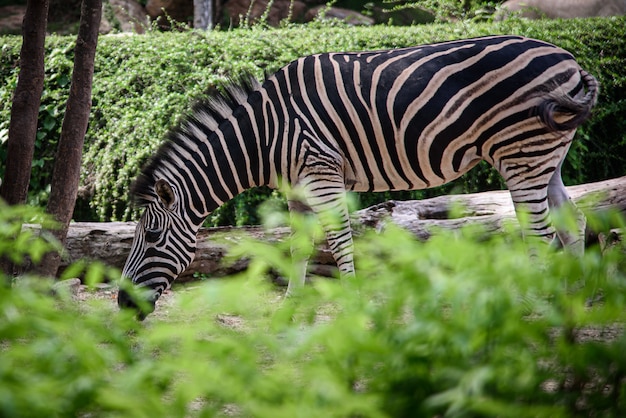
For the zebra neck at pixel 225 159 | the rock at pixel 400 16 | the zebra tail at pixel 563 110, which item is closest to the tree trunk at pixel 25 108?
the zebra neck at pixel 225 159

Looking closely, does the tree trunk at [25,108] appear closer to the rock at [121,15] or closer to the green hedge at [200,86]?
the green hedge at [200,86]

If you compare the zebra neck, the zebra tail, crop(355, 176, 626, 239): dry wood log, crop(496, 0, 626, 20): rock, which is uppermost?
crop(496, 0, 626, 20): rock

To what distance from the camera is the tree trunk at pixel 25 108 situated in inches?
203

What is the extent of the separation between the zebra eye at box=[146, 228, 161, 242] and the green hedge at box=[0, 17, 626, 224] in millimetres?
2594

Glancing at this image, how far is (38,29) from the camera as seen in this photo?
5.17 m

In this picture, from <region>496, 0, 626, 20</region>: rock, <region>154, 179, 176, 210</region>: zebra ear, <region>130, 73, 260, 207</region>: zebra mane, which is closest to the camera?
<region>154, 179, 176, 210</region>: zebra ear

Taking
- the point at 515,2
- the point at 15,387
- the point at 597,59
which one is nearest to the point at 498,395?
the point at 15,387

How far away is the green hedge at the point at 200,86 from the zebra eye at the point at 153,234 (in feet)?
8.51

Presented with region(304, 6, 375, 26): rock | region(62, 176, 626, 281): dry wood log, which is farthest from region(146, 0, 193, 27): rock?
region(62, 176, 626, 281): dry wood log

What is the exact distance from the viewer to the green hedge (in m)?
8.03

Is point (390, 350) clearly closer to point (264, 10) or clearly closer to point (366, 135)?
point (366, 135)

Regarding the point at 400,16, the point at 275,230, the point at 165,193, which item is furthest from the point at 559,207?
the point at 400,16

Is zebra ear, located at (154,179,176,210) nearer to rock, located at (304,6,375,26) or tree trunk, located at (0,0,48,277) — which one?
tree trunk, located at (0,0,48,277)

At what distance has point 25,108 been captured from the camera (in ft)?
17.1
